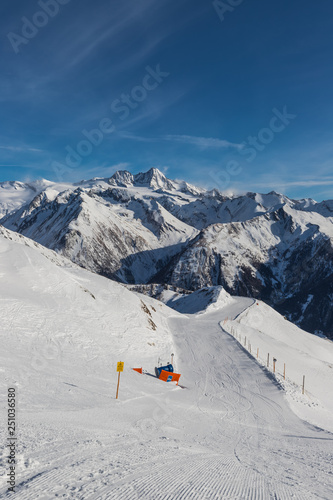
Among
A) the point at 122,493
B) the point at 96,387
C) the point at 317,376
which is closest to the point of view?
the point at 122,493

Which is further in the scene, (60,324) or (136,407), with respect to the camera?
(60,324)

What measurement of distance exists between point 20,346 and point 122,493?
17869 millimetres

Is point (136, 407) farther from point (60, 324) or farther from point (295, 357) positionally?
point (295, 357)

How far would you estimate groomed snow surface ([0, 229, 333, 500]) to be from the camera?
28.4 feet

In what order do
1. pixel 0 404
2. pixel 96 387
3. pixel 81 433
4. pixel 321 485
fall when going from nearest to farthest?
pixel 321 485 → pixel 81 433 → pixel 0 404 → pixel 96 387

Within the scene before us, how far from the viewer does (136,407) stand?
18312 millimetres

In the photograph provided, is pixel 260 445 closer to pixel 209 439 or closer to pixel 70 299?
pixel 209 439

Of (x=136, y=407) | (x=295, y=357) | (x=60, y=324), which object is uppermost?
(x=60, y=324)

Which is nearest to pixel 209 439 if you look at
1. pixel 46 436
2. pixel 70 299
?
pixel 46 436

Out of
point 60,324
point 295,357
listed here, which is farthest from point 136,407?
point 295,357

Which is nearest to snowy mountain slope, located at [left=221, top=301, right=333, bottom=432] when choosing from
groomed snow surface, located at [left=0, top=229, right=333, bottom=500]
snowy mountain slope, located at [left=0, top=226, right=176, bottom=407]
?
groomed snow surface, located at [left=0, top=229, right=333, bottom=500]

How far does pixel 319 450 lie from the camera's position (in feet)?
44.9

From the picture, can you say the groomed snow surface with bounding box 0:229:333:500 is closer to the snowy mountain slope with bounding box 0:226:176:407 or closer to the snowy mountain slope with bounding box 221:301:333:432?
the snowy mountain slope with bounding box 0:226:176:407

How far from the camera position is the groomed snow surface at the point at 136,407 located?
8664 mm
